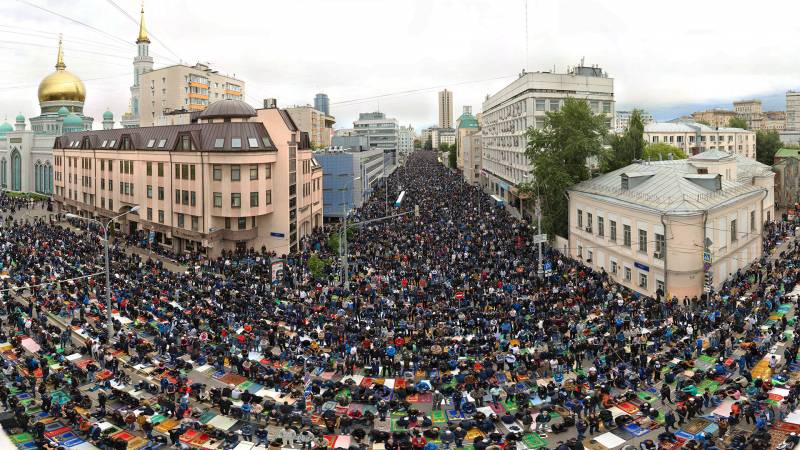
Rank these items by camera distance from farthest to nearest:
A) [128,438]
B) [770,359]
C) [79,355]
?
[79,355] → [770,359] → [128,438]

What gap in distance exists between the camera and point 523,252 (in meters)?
43.4

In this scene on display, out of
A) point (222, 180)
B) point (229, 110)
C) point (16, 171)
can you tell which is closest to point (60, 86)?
point (16, 171)

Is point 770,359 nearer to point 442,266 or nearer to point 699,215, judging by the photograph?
point 699,215

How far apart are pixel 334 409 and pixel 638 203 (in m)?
24.2

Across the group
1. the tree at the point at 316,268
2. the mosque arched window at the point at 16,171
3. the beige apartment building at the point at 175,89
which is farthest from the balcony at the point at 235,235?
the mosque arched window at the point at 16,171

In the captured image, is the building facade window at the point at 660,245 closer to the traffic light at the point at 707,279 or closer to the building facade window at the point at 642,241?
the building facade window at the point at 642,241

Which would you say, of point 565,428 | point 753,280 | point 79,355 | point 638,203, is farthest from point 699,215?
point 79,355

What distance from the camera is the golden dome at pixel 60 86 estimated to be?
3588 inches

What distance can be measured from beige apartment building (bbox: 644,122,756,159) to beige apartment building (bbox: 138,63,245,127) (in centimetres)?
7473

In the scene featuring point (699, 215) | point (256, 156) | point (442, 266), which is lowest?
point (442, 266)

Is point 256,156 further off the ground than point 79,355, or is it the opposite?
point 256,156

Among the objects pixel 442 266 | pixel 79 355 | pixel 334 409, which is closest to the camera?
pixel 334 409

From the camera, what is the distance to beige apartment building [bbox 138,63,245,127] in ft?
316

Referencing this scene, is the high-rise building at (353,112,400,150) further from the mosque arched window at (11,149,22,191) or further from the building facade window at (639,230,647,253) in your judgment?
the building facade window at (639,230,647,253)
